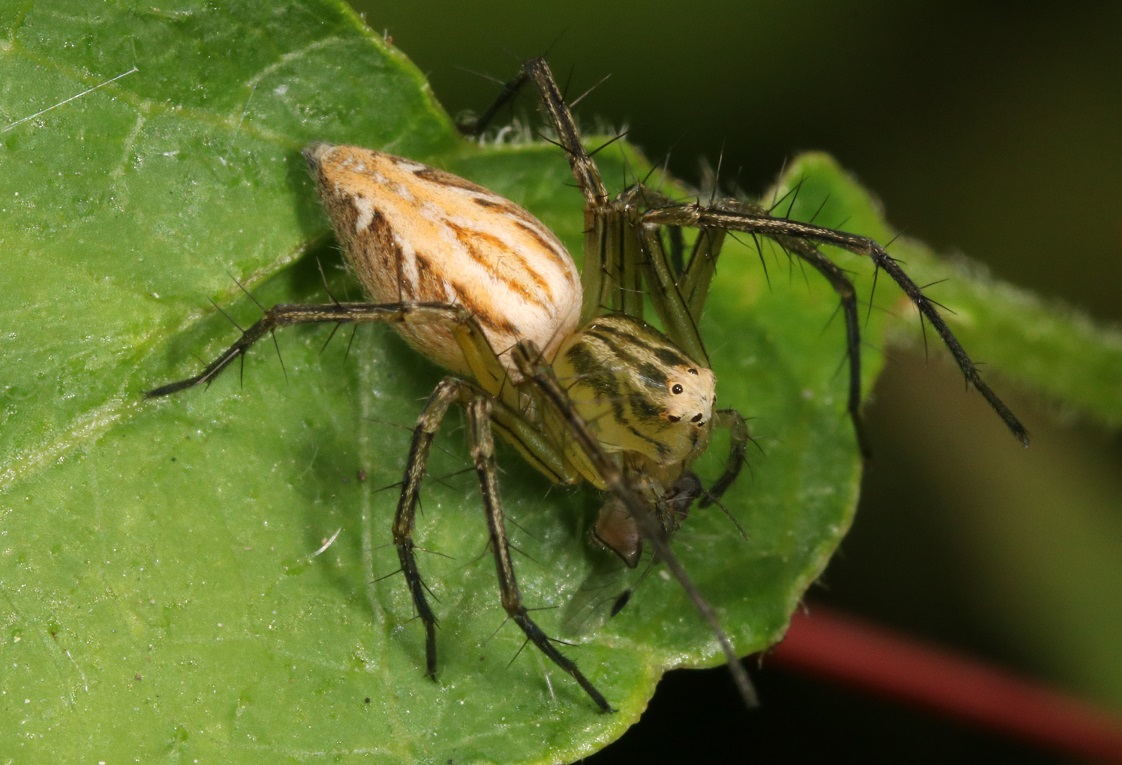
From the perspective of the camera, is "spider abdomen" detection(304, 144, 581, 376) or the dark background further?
the dark background

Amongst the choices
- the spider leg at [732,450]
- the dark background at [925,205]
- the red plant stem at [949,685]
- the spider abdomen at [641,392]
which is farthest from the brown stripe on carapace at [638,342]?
the dark background at [925,205]

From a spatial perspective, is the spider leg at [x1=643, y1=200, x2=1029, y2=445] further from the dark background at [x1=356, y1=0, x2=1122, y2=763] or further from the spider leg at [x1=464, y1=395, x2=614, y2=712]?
the dark background at [x1=356, y1=0, x2=1122, y2=763]

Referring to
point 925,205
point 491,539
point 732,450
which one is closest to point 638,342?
point 732,450

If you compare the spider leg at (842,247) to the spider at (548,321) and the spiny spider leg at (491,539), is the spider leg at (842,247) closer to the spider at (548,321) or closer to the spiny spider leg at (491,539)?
the spider at (548,321)

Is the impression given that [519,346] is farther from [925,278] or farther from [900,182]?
[900,182]

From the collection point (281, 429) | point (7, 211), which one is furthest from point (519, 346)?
point (7, 211)

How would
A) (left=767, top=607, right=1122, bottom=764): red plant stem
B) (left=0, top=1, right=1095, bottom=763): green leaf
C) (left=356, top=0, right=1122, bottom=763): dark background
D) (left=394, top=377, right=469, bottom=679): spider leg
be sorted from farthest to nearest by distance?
1. (left=356, top=0, right=1122, bottom=763): dark background
2. (left=767, top=607, right=1122, bottom=764): red plant stem
3. (left=394, top=377, right=469, bottom=679): spider leg
4. (left=0, top=1, right=1095, bottom=763): green leaf

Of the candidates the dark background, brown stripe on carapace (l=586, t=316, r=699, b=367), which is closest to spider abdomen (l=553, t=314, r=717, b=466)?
brown stripe on carapace (l=586, t=316, r=699, b=367)
